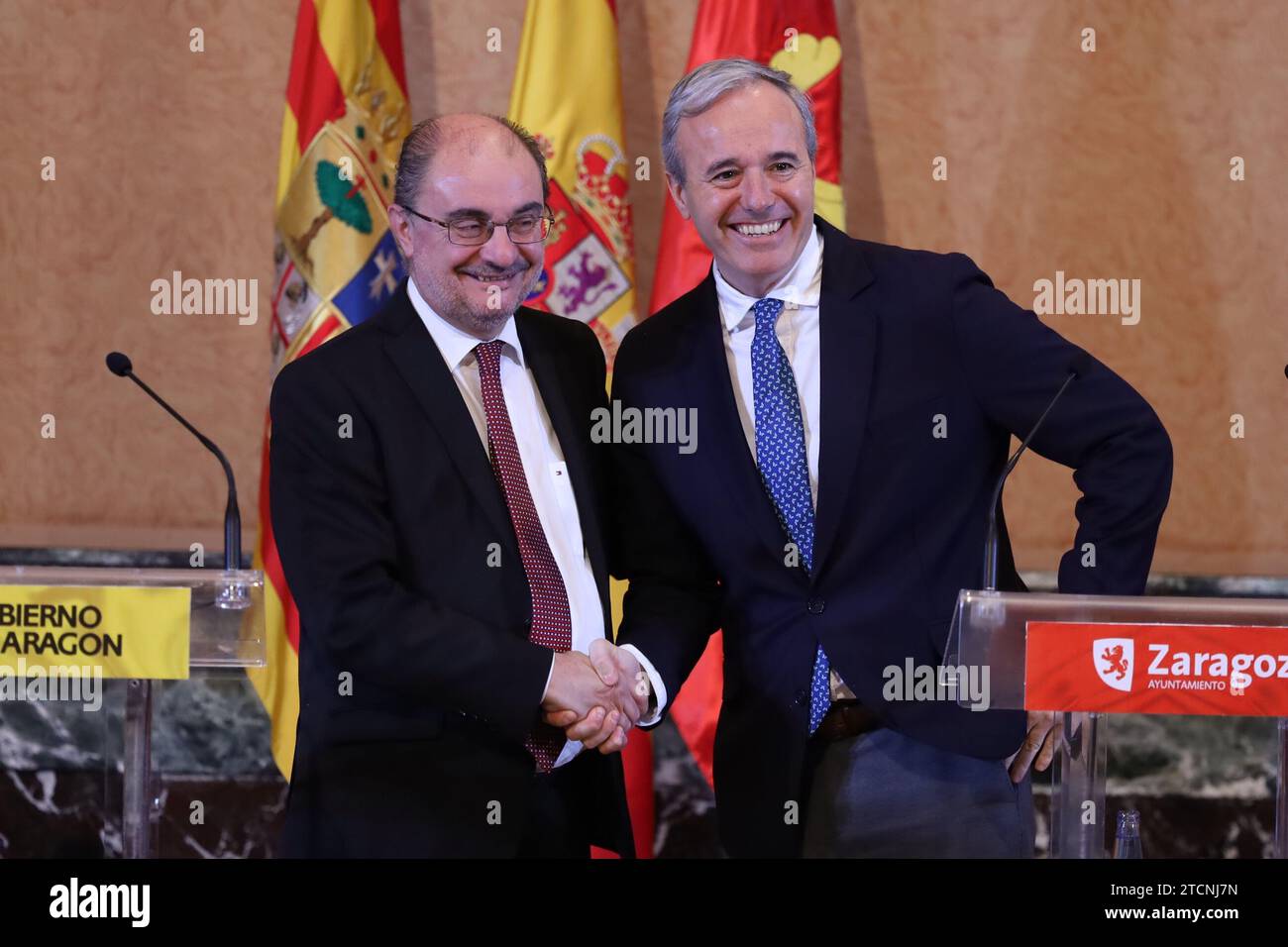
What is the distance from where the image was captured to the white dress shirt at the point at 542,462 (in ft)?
7.34

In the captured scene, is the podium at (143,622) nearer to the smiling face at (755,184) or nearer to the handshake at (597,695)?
the handshake at (597,695)

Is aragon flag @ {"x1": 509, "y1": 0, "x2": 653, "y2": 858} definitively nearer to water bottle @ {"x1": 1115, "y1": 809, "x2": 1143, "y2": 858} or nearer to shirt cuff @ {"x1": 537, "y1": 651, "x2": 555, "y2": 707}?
shirt cuff @ {"x1": 537, "y1": 651, "x2": 555, "y2": 707}

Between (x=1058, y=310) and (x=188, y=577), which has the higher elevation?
(x=1058, y=310)

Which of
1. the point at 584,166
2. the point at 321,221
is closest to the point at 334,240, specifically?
the point at 321,221

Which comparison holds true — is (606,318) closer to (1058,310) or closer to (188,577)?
(1058,310)

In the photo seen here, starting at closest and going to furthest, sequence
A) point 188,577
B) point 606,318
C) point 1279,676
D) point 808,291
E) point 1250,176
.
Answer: point 1279,676, point 188,577, point 808,291, point 606,318, point 1250,176

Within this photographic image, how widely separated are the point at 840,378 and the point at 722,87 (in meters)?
0.51

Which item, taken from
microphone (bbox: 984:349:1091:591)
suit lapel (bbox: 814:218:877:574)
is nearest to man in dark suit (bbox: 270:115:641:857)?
suit lapel (bbox: 814:218:877:574)

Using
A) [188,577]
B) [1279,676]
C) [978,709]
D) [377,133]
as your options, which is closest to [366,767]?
[188,577]

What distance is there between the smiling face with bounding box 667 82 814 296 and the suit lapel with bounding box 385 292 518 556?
489 millimetres

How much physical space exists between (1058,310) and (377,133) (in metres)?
1.92

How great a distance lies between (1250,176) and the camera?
405cm

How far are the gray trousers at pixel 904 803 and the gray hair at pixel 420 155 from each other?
1.00 meters

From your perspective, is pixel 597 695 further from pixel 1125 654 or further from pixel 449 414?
pixel 1125 654
